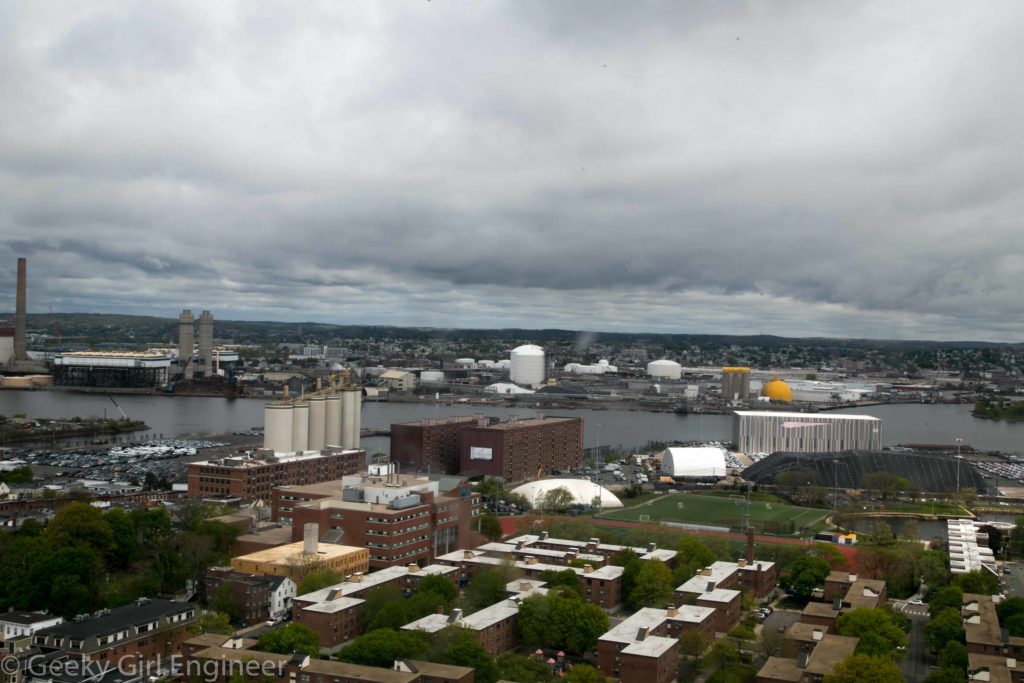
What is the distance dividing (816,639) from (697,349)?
68.5 m

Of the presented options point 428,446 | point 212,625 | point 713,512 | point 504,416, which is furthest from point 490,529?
point 504,416

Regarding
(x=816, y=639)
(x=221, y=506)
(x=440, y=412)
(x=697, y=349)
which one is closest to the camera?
(x=816, y=639)

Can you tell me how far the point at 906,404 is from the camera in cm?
4175

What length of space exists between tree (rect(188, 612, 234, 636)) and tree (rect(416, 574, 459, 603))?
1703 mm

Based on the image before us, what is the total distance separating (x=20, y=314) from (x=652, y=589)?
4023cm

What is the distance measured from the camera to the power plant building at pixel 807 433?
74.6 ft

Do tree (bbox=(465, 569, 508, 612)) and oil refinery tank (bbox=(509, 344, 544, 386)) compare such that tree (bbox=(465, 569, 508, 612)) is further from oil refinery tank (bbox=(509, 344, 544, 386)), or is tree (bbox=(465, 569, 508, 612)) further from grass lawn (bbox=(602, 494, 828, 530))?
oil refinery tank (bbox=(509, 344, 544, 386))

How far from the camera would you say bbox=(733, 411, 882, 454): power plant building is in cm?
2273

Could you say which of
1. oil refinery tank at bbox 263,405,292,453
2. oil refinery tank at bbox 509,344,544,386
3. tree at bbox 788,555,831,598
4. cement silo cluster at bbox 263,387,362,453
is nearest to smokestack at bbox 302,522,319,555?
tree at bbox 788,555,831,598

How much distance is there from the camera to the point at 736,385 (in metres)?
39.7

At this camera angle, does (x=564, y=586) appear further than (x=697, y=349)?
No

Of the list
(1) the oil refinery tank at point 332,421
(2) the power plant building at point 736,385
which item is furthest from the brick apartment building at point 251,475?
(2) the power plant building at point 736,385

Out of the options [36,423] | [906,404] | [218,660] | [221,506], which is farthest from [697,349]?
[218,660]

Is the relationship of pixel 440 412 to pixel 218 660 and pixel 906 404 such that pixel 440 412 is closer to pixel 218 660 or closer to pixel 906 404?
pixel 906 404
